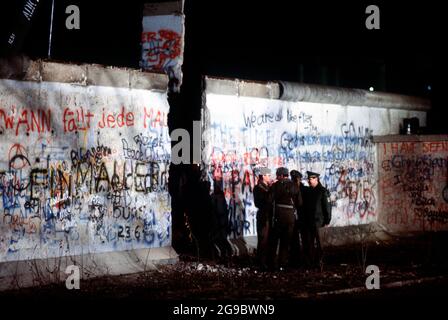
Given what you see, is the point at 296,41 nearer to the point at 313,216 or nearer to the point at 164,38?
the point at 164,38

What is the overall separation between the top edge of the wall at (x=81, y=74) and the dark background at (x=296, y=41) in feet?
21.2

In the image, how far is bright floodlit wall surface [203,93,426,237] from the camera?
582 inches

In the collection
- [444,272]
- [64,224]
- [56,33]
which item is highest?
[56,33]

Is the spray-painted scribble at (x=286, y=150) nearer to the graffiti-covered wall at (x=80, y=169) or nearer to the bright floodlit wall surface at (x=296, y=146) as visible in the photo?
the bright floodlit wall surface at (x=296, y=146)

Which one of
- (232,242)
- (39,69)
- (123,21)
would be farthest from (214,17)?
(39,69)

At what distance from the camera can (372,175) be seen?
18672 millimetres

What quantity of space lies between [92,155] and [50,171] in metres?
0.96

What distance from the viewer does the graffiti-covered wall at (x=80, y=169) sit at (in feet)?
36.0

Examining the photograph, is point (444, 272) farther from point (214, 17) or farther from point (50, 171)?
point (214, 17)

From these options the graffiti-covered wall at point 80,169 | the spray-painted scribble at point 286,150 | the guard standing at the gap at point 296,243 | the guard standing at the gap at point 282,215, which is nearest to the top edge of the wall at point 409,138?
the spray-painted scribble at point 286,150

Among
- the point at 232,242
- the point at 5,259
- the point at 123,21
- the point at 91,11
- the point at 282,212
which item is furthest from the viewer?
the point at 123,21

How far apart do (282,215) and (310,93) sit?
494 centimetres

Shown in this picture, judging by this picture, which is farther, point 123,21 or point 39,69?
point 123,21

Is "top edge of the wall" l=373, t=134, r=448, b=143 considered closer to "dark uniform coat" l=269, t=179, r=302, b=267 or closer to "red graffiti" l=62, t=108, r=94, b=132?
"dark uniform coat" l=269, t=179, r=302, b=267
